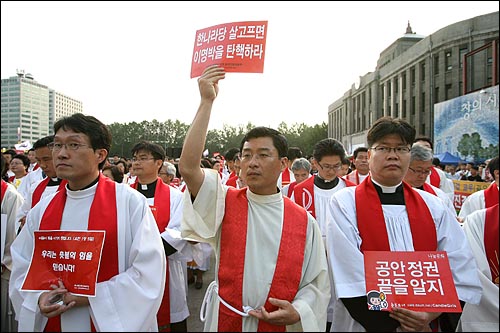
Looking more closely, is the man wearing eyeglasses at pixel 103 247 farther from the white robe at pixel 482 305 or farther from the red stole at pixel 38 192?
the red stole at pixel 38 192

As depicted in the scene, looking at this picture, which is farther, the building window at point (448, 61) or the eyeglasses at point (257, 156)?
the building window at point (448, 61)

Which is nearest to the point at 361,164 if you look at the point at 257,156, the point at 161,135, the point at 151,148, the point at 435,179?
the point at 435,179

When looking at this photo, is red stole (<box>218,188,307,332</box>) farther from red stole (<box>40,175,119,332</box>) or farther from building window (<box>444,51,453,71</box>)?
building window (<box>444,51,453,71</box>)

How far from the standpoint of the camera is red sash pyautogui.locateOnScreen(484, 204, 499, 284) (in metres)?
2.59

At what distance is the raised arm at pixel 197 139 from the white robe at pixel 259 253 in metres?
0.09

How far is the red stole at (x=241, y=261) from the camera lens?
2.28 meters

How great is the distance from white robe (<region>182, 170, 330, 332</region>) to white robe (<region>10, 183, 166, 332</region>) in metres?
0.31

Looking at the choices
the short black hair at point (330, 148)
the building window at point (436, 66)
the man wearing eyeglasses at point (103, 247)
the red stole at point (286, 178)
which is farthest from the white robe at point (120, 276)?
the building window at point (436, 66)

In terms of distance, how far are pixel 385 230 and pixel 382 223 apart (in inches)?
2.0

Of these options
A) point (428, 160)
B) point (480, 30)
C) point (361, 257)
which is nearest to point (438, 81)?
point (480, 30)

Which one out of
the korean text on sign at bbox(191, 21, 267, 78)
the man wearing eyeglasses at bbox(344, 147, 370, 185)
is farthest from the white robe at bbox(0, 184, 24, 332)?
the man wearing eyeglasses at bbox(344, 147, 370, 185)

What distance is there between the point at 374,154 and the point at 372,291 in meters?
1.00

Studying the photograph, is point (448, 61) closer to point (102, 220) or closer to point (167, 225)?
point (167, 225)

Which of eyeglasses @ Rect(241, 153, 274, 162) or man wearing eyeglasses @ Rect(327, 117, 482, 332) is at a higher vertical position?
eyeglasses @ Rect(241, 153, 274, 162)
